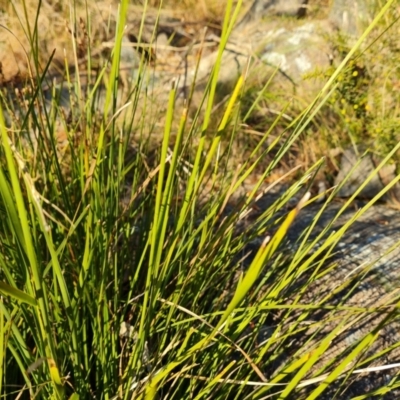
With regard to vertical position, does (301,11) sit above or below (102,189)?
above

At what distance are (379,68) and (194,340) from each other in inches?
58.3

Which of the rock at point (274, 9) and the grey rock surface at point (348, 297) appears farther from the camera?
the rock at point (274, 9)

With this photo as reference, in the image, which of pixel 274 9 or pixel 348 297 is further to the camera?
pixel 274 9

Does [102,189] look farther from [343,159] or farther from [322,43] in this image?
[322,43]

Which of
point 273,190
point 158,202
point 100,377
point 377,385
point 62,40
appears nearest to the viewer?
point 158,202

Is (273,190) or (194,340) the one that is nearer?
(194,340)

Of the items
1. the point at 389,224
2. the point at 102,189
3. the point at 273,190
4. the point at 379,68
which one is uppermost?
the point at 379,68

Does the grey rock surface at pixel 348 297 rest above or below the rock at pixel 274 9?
below

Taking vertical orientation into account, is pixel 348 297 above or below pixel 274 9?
below

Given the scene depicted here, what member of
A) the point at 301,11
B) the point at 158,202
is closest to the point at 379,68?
the point at 301,11

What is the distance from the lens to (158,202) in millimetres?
648

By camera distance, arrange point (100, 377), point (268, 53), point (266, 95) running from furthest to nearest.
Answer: point (268, 53) < point (266, 95) < point (100, 377)

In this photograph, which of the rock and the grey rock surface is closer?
the grey rock surface

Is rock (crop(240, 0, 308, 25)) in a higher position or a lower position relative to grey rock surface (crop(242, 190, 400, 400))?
higher
